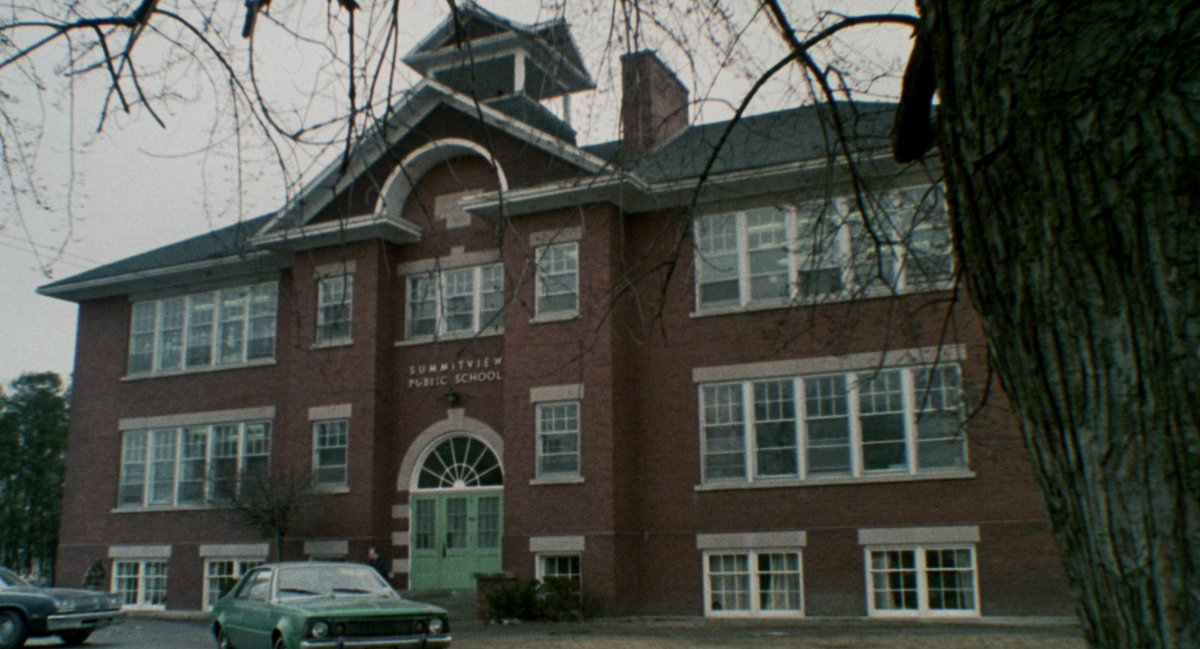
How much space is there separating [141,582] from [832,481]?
18.1 metres

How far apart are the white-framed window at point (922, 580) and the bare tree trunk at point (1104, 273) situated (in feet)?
62.1

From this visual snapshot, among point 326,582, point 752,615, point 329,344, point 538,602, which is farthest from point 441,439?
point 326,582

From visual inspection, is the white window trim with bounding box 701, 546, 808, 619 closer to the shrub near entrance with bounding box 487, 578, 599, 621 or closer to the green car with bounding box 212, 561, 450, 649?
the shrub near entrance with bounding box 487, 578, 599, 621

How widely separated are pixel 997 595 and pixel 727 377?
6.46 m

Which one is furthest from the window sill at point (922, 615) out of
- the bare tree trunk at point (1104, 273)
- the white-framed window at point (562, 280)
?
the bare tree trunk at point (1104, 273)

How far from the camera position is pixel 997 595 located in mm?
20172

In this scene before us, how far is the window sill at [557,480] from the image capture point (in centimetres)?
2309

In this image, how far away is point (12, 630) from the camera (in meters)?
18.3

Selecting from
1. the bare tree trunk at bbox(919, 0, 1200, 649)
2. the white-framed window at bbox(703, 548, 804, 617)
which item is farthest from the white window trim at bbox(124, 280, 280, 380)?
the bare tree trunk at bbox(919, 0, 1200, 649)

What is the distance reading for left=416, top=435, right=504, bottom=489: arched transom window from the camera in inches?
1002

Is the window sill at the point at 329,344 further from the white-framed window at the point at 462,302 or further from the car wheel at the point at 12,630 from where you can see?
the car wheel at the point at 12,630

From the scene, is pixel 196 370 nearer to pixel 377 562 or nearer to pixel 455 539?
pixel 377 562

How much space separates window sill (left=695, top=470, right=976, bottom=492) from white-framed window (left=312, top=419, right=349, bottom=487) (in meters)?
8.67

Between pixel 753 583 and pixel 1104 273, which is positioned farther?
pixel 753 583
